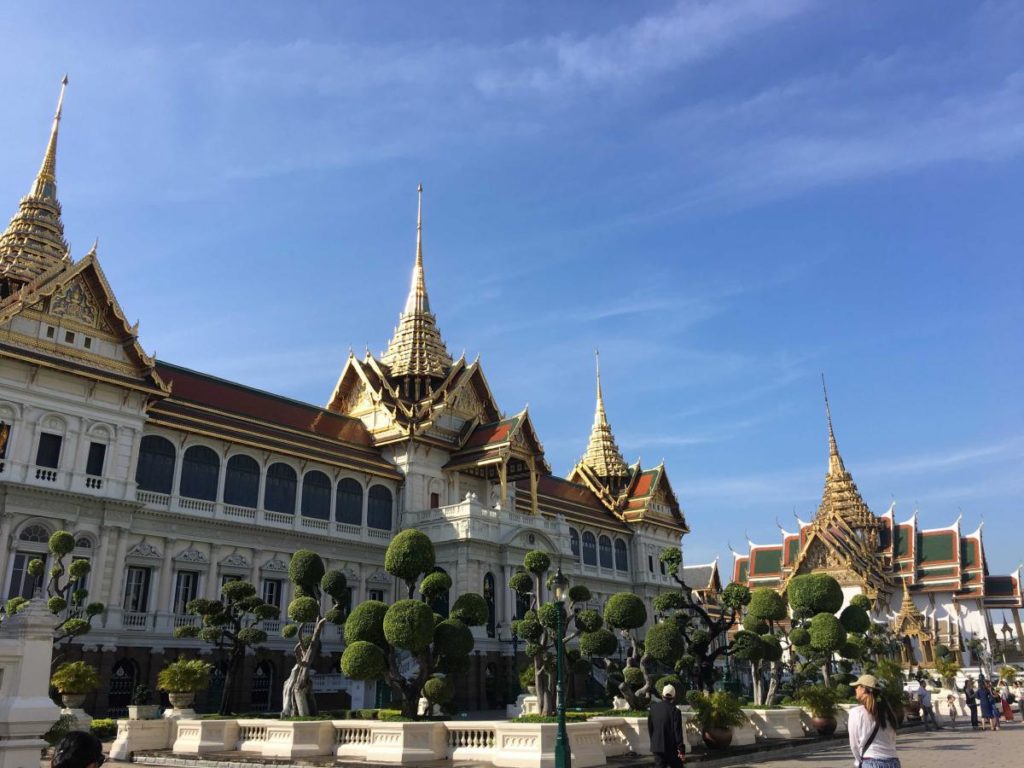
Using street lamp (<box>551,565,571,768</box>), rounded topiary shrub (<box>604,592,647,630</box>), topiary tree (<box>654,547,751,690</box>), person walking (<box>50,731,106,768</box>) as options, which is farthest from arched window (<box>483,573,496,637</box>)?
person walking (<box>50,731,106,768</box>)

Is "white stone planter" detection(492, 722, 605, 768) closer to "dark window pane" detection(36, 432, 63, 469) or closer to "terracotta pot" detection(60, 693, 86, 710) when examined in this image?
"terracotta pot" detection(60, 693, 86, 710)

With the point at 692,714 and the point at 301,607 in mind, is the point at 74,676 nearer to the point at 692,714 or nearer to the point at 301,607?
the point at 301,607

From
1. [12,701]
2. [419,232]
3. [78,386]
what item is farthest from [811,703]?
[419,232]

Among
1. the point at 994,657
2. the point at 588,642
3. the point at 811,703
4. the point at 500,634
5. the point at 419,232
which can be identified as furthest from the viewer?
the point at 994,657

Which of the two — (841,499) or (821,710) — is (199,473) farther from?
(841,499)

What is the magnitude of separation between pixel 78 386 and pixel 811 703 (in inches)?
999

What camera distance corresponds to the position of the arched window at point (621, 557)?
55.8 m

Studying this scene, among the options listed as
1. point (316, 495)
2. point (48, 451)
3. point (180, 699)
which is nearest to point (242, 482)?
point (316, 495)

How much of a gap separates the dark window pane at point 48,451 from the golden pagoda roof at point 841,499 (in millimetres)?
62150

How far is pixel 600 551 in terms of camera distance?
54344mm

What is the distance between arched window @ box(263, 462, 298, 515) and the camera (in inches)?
1366

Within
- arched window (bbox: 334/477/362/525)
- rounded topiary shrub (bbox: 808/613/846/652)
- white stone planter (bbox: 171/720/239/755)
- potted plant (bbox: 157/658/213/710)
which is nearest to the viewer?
white stone planter (bbox: 171/720/239/755)

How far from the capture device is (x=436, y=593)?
20.1 m

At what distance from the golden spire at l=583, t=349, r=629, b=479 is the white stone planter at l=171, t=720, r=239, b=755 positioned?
43.8 metres
